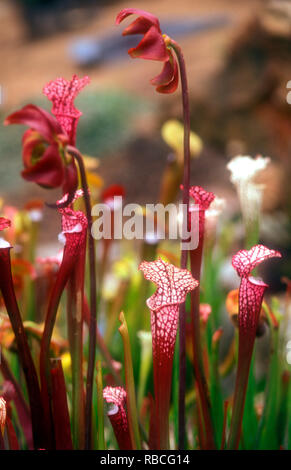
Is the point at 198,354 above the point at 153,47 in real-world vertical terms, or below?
below

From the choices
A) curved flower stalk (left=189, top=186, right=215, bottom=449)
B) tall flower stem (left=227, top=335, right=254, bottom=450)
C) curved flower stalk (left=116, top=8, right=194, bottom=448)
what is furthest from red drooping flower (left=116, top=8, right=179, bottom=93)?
tall flower stem (left=227, top=335, right=254, bottom=450)

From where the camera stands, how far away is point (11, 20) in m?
8.80

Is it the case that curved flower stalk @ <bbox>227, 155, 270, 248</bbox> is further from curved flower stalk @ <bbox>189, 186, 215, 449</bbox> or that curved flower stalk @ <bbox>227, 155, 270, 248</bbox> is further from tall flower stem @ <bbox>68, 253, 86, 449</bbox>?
tall flower stem @ <bbox>68, 253, 86, 449</bbox>

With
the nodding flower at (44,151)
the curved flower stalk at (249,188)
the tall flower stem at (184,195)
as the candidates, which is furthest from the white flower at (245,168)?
the nodding flower at (44,151)

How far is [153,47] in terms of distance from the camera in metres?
0.42

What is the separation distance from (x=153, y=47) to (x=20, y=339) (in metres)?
0.28

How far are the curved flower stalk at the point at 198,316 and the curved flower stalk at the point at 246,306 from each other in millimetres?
42

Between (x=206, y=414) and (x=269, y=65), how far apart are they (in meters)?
2.33

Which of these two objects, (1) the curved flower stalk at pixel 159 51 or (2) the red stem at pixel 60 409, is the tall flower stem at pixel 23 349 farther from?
(1) the curved flower stalk at pixel 159 51

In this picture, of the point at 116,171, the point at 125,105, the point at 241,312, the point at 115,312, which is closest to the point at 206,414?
the point at 241,312

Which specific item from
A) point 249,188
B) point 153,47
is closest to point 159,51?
point 153,47

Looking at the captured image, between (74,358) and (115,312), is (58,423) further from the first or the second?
(115,312)

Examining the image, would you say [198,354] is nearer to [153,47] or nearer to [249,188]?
[249,188]

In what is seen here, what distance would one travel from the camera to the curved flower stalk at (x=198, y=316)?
0.49 meters
